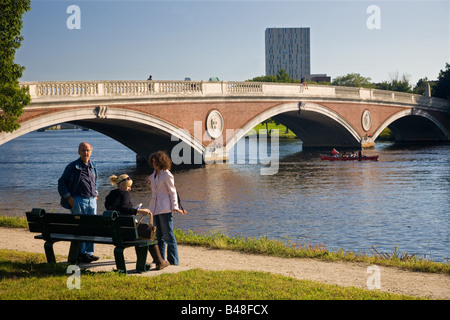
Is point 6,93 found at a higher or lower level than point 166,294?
higher

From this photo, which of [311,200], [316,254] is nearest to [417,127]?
[311,200]

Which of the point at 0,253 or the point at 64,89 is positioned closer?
the point at 0,253

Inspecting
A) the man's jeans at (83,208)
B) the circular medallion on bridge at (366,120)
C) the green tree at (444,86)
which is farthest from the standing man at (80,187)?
the green tree at (444,86)

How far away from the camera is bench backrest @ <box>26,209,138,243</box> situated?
8492 mm

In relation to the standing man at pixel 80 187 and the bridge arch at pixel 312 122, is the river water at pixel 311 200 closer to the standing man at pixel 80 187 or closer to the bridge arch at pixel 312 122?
the bridge arch at pixel 312 122

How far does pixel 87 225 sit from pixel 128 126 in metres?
27.1

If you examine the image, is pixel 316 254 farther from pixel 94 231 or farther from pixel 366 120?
pixel 366 120

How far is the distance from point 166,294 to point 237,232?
9177mm

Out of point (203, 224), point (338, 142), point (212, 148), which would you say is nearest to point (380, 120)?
point (338, 142)

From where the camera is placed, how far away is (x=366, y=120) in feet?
178

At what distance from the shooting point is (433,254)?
13547 mm

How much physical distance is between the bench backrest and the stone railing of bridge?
62.5 feet

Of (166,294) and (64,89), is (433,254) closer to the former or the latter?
(166,294)

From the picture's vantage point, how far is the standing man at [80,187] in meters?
9.67
